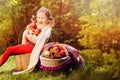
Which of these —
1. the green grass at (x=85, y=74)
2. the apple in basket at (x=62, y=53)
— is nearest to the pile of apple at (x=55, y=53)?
the apple in basket at (x=62, y=53)

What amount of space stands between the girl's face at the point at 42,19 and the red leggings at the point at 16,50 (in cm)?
17

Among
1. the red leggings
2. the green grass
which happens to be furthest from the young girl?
the green grass

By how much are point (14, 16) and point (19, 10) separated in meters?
0.05

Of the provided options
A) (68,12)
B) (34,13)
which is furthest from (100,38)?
(34,13)

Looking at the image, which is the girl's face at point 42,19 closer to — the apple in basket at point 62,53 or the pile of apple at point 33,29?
the pile of apple at point 33,29

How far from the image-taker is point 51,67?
3012 millimetres

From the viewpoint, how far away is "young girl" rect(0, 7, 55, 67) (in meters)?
3.02

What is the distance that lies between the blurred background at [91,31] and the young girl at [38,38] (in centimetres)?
4

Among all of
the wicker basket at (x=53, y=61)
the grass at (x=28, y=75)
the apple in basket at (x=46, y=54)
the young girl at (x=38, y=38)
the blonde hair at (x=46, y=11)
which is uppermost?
the blonde hair at (x=46, y=11)

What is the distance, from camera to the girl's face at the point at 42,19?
9.90 ft

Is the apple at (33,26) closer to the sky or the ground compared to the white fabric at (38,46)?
closer to the sky

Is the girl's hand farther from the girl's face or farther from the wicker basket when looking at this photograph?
the wicker basket

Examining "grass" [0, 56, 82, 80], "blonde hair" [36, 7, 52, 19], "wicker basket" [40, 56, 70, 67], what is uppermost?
"blonde hair" [36, 7, 52, 19]

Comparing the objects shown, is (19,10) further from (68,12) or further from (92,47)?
(92,47)
